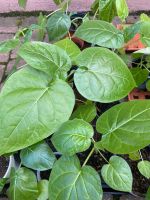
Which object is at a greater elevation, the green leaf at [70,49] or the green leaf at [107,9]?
the green leaf at [107,9]

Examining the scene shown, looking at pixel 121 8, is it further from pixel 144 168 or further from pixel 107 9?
pixel 144 168

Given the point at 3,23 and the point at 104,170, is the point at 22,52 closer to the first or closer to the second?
the point at 104,170

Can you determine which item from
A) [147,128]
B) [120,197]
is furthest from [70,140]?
[120,197]

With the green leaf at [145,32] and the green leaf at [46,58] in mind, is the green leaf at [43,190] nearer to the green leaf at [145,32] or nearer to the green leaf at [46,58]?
the green leaf at [46,58]

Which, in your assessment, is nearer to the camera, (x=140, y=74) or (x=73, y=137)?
Result: (x=73, y=137)

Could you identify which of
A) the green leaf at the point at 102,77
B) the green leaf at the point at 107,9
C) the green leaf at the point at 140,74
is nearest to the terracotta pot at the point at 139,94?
the green leaf at the point at 140,74

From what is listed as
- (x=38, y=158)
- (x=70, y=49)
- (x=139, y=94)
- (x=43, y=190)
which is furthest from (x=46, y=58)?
(x=139, y=94)
